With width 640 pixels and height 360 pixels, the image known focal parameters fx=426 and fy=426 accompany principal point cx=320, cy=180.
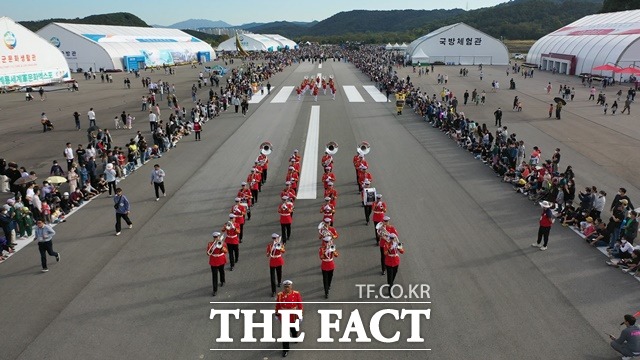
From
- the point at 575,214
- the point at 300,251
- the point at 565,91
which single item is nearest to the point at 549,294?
the point at 575,214

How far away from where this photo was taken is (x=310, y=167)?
19.6 meters

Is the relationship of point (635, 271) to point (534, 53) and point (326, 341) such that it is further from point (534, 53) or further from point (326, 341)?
point (534, 53)

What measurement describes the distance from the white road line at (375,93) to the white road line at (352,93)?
4.22 ft

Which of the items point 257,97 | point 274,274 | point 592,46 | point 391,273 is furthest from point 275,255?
point 592,46

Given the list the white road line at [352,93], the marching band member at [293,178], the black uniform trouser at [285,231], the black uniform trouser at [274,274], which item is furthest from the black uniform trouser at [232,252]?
the white road line at [352,93]

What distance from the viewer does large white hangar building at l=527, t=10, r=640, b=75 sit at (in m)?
47.4

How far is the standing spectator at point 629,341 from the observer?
7.32 metres

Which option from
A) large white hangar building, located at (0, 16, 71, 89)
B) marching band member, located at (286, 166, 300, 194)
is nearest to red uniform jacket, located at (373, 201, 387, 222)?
marching band member, located at (286, 166, 300, 194)

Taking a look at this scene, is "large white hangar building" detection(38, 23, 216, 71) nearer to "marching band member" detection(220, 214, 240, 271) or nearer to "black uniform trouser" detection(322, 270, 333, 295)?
"marching band member" detection(220, 214, 240, 271)

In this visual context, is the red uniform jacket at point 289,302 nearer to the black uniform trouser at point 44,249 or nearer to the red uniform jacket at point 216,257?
the red uniform jacket at point 216,257

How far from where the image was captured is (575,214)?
13078 mm

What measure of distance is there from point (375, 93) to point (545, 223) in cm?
3362

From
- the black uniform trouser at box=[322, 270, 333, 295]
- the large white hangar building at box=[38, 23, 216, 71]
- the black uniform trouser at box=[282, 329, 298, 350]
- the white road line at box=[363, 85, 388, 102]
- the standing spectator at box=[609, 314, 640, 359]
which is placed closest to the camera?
the standing spectator at box=[609, 314, 640, 359]

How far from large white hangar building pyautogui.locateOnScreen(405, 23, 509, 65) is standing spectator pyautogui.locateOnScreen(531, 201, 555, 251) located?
66729 mm
